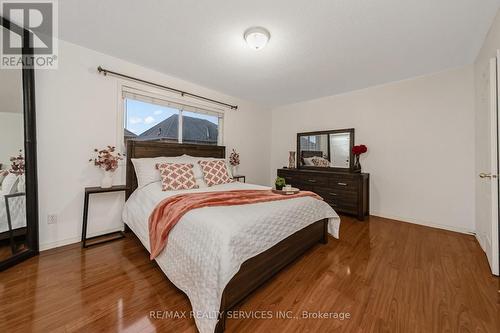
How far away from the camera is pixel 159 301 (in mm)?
1485

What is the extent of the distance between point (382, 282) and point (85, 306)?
2.32 metres

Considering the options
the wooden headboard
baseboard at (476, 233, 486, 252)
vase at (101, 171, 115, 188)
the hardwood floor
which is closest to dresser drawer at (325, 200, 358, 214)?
the hardwood floor

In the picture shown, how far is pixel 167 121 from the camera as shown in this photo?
131 inches

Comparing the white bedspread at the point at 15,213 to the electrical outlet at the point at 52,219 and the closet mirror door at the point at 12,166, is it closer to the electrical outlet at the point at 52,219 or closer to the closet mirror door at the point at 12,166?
the closet mirror door at the point at 12,166

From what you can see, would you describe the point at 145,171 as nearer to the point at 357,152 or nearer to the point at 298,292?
the point at 298,292

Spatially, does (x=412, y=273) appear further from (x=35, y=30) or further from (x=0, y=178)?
(x=35, y=30)

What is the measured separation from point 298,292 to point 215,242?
2.82ft

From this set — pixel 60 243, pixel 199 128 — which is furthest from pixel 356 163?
pixel 60 243

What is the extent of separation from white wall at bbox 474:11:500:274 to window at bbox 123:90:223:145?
3565 millimetres

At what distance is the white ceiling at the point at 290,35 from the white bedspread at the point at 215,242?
1.73 metres

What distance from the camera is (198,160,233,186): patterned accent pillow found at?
2.86 m

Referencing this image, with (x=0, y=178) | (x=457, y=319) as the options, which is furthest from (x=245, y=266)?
(x=0, y=178)

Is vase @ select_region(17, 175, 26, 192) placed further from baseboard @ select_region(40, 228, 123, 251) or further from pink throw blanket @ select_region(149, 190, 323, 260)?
pink throw blanket @ select_region(149, 190, 323, 260)

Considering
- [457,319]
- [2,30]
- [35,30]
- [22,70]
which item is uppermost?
[35,30]
